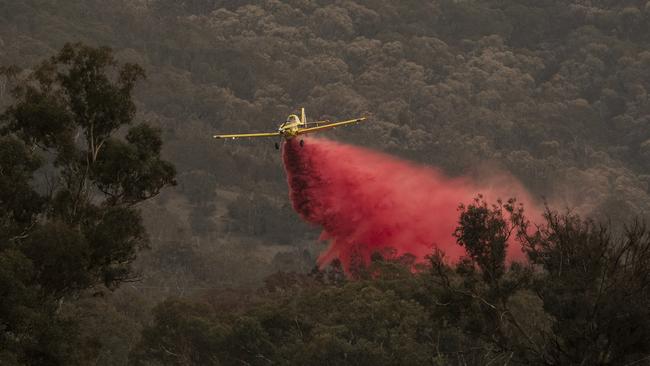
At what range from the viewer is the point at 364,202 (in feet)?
329

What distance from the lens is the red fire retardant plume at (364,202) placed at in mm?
96125

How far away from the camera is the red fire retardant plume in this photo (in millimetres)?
96125

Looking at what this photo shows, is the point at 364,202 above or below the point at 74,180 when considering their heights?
below

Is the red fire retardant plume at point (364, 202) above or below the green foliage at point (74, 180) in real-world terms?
below

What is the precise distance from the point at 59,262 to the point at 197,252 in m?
136

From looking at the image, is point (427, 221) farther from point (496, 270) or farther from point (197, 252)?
point (197, 252)

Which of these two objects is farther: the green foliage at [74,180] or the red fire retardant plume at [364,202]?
the red fire retardant plume at [364,202]

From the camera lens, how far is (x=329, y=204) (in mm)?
96875

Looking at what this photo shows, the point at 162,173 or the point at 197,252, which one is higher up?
the point at 162,173

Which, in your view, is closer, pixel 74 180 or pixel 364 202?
pixel 74 180

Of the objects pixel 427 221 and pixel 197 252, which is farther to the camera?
pixel 197 252

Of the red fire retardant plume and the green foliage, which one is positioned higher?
the green foliage

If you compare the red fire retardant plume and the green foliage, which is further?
the red fire retardant plume

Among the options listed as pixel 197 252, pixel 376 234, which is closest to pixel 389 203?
pixel 376 234
